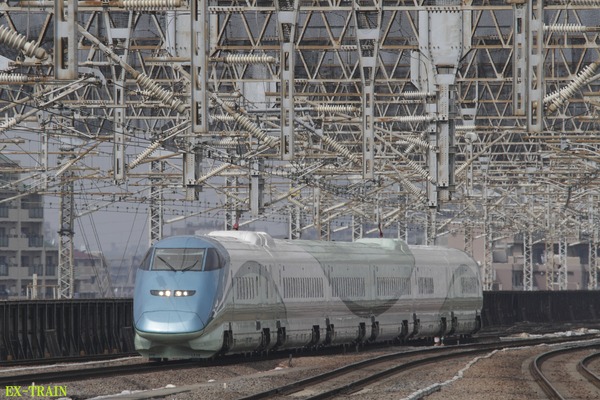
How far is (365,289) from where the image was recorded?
155ft

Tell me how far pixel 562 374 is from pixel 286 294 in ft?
30.0

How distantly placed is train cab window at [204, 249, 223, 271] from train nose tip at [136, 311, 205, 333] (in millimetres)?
1506

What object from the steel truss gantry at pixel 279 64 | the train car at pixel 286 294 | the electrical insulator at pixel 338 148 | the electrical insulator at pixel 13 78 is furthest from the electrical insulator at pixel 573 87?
the electrical insulator at pixel 338 148

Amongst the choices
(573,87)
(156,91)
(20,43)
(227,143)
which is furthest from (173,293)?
(227,143)

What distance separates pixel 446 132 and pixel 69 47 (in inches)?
772

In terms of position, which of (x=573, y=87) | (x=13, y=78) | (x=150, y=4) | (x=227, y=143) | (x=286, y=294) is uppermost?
(x=150, y=4)

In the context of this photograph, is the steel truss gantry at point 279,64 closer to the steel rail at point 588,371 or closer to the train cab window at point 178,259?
the train cab window at point 178,259

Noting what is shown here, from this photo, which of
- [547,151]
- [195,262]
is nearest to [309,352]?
[195,262]

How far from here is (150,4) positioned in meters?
29.8

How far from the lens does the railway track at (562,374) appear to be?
1112 inches

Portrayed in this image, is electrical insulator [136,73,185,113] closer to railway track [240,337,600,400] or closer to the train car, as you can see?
the train car

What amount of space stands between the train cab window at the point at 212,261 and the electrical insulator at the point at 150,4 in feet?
26.7

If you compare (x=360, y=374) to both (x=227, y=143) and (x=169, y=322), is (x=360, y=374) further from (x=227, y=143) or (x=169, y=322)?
(x=227, y=143)

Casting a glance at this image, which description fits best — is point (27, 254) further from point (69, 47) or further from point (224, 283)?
point (69, 47)
